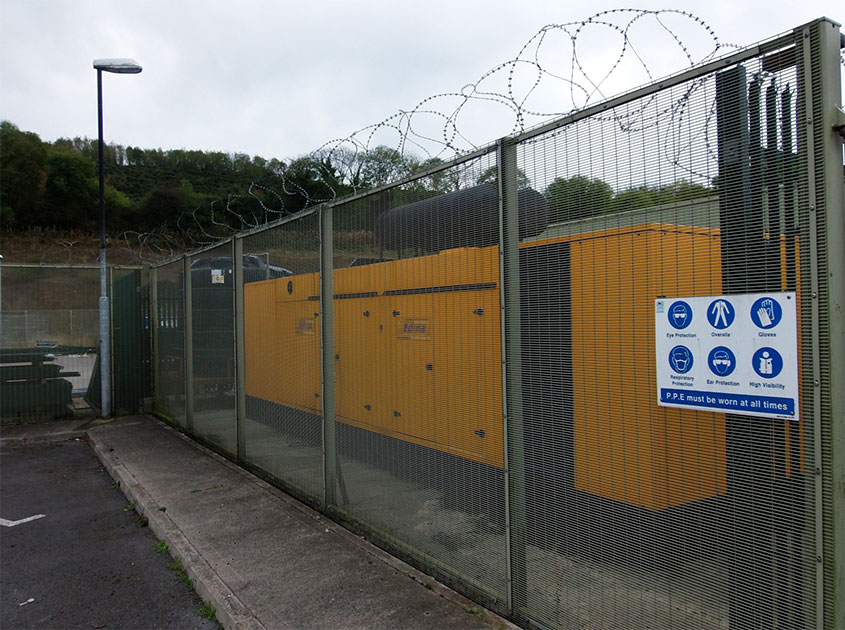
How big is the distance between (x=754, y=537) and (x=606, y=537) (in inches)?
27.1

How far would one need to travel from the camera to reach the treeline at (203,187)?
9.84 ft

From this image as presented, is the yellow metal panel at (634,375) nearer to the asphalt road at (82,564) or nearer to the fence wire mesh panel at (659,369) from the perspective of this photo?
the fence wire mesh panel at (659,369)

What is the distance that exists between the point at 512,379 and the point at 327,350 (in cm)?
234

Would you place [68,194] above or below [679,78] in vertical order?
above

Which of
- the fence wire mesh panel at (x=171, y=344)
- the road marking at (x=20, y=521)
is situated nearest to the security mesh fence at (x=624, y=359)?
the road marking at (x=20, y=521)

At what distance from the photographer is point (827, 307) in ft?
6.89

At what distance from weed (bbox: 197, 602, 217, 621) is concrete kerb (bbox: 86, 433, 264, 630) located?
0.03 metres

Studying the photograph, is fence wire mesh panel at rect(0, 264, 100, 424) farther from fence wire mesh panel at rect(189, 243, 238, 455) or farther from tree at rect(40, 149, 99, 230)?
tree at rect(40, 149, 99, 230)

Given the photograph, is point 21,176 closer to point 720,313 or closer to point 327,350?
point 327,350

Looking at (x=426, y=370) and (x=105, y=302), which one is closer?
(x=426, y=370)

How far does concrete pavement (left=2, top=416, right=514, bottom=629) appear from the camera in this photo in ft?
11.6

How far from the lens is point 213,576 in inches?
165

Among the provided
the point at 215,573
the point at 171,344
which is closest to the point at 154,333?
the point at 171,344

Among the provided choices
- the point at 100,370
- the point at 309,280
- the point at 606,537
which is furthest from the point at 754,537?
the point at 100,370
